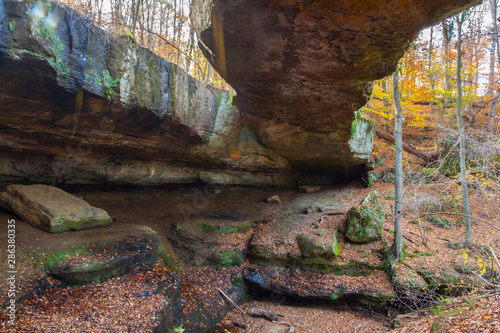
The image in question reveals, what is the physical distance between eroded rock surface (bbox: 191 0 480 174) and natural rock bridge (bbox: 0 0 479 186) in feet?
0.08

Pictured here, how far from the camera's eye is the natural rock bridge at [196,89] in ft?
13.6

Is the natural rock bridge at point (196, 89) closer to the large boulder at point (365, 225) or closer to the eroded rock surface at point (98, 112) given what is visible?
the eroded rock surface at point (98, 112)

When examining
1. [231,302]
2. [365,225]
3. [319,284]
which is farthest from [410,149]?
[231,302]

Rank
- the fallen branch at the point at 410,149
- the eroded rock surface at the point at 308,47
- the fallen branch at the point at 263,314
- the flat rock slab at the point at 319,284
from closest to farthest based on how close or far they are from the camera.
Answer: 1. the eroded rock surface at the point at 308,47
2. the fallen branch at the point at 263,314
3. the flat rock slab at the point at 319,284
4. the fallen branch at the point at 410,149

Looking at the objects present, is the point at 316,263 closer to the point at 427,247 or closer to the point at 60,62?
the point at 427,247

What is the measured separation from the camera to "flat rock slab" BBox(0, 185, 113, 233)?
6.92 m

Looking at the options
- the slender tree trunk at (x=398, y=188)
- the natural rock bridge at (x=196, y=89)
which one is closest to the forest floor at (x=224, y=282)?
the slender tree trunk at (x=398, y=188)

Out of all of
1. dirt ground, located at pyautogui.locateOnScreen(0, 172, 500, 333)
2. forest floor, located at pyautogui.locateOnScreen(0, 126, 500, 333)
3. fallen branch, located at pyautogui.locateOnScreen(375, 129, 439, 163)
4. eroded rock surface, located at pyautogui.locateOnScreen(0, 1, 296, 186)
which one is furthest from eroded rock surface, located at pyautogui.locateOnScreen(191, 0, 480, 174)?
fallen branch, located at pyautogui.locateOnScreen(375, 129, 439, 163)

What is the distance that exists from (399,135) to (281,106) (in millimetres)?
3619

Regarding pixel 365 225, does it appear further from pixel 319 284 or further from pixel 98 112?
pixel 98 112

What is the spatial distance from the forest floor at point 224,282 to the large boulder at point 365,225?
52cm

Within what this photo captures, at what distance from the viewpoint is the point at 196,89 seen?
7.72 meters

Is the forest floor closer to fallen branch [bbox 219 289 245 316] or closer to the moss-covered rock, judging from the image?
fallen branch [bbox 219 289 245 316]

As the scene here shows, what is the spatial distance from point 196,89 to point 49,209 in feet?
16.8
